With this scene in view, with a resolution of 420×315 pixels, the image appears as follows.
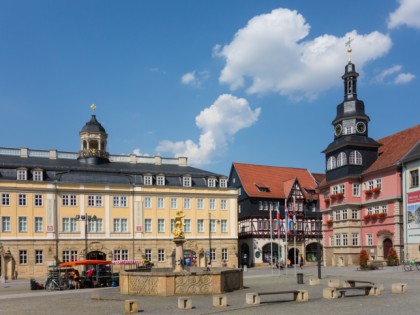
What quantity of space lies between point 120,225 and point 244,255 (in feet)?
61.5

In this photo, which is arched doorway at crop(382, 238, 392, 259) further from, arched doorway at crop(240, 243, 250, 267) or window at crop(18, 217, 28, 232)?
window at crop(18, 217, 28, 232)

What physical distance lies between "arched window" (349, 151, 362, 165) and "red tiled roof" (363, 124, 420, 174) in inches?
56.5

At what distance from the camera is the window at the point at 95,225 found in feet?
185

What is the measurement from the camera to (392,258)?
159 ft

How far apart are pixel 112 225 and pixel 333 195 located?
23770 mm

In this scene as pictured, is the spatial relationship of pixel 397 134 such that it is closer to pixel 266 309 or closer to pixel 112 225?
pixel 112 225

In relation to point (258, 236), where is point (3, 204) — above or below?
above

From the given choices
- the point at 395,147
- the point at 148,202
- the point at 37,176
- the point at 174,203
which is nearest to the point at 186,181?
the point at 174,203

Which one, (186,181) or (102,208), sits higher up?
(186,181)

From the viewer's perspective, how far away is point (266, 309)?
1936 centimetres

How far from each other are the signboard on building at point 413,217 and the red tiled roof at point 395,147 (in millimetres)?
3992

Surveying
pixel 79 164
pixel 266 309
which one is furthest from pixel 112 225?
pixel 266 309

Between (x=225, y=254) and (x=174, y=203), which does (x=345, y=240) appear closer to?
(x=225, y=254)

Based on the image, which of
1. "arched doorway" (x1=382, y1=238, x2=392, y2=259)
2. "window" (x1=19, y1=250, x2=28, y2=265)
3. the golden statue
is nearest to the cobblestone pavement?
the golden statue
